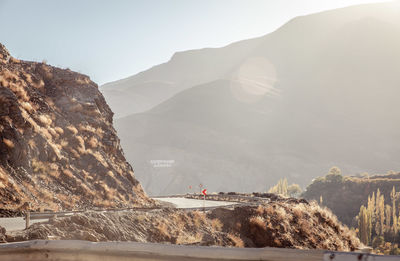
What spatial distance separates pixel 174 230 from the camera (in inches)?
568

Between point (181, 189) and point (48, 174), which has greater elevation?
point (48, 174)

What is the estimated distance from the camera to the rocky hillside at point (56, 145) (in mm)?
17722

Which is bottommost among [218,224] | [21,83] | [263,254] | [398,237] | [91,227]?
[398,237]

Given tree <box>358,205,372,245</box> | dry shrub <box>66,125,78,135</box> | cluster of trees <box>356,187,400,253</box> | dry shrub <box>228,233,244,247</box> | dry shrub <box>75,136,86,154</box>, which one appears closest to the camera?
dry shrub <box>228,233,244,247</box>

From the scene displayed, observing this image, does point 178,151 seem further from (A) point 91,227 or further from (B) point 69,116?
(A) point 91,227

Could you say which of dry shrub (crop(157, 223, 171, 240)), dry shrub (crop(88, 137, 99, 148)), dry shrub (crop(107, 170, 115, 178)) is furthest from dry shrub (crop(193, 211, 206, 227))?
dry shrub (crop(88, 137, 99, 148))

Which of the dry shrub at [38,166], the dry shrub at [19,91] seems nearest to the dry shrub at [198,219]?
the dry shrub at [38,166]

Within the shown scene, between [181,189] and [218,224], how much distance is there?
140686 mm

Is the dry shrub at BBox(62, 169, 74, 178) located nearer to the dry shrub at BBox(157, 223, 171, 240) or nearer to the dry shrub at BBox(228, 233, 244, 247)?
the dry shrub at BBox(157, 223, 171, 240)

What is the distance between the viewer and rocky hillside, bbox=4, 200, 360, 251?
9.24m

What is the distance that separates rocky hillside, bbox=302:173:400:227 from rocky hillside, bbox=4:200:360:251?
213 ft

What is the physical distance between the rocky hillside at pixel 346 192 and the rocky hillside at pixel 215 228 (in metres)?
64.9

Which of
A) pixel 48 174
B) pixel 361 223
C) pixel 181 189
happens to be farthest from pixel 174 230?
pixel 181 189

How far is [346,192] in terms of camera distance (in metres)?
91.9
